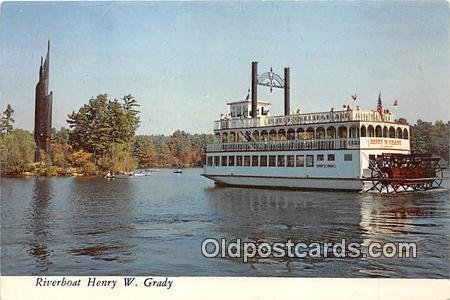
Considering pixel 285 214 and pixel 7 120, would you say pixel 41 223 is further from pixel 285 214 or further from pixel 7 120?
pixel 285 214

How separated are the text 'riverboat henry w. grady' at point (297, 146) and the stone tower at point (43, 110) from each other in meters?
3.01

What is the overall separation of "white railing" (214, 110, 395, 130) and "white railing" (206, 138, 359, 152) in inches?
15.3

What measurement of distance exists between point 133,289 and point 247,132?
7.45 meters

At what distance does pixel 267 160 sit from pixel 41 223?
5539 millimetres

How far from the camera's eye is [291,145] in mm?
10734

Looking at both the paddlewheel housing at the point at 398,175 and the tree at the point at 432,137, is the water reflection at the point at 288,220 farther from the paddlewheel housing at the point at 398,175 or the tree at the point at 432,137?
the tree at the point at 432,137

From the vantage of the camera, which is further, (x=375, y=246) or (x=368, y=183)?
(x=368, y=183)

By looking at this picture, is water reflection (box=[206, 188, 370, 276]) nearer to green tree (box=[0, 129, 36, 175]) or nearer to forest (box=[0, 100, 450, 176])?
forest (box=[0, 100, 450, 176])

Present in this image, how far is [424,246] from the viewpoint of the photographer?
16.7 ft

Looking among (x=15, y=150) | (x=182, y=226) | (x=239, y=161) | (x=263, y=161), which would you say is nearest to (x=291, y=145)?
(x=263, y=161)

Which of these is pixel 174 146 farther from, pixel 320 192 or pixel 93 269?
pixel 320 192

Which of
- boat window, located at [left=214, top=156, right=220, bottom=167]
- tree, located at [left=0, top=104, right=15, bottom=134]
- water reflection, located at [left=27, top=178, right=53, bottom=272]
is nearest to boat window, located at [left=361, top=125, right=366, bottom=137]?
boat window, located at [left=214, top=156, right=220, bottom=167]

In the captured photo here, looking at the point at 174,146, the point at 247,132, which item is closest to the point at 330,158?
the point at 247,132

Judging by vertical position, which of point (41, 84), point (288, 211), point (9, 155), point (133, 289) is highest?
point (41, 84)
